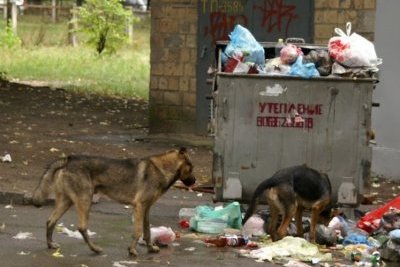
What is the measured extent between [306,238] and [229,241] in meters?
0.80

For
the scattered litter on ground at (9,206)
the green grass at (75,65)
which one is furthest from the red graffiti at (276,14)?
the green grass at (75,65)

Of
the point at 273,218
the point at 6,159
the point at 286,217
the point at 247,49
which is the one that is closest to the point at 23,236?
the point at 273,218

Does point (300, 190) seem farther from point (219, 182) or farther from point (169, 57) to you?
point (169, 57)

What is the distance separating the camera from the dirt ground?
13039mm

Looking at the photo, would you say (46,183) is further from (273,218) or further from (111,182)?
(273,218)

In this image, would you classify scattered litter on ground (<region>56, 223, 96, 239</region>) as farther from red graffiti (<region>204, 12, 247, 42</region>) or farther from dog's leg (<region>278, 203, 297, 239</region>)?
red graffiti (<region>204, 12, 247, 42</region>)

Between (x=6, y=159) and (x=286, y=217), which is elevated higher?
(x=286, y=217)

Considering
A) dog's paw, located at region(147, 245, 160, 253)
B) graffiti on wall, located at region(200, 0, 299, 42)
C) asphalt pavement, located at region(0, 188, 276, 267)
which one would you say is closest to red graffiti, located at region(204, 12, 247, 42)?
graffiti on wall, located at region(200, 0, 299, 42)

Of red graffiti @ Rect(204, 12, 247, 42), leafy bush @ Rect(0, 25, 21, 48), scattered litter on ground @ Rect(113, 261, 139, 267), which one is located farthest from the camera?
leafy bush @ Rect(0, 25, 21, 48)

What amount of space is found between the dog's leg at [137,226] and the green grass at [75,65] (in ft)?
48.8

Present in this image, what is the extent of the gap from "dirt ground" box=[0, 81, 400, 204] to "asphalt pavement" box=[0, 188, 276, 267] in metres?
0.90

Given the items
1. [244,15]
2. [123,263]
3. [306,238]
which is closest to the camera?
[123,263]

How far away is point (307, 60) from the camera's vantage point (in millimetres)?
10516

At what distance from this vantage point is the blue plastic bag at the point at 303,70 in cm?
1011
